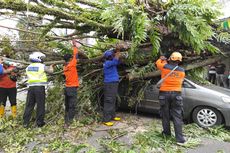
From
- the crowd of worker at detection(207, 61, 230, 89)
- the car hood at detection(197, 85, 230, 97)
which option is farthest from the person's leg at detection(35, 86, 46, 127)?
the crowd of worker at detection(207, 61, 230, 89)

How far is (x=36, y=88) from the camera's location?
22.0ft

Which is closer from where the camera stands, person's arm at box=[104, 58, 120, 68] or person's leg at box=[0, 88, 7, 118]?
person's arm at box=[104, 58, 120, 68]

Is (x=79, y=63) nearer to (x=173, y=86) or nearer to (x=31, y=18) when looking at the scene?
(x=31, y=18)

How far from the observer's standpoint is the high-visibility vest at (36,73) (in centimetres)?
670

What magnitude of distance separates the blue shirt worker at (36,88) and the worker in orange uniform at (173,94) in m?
2.70

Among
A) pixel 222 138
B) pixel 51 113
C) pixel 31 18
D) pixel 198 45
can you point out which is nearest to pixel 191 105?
pixel 222 138

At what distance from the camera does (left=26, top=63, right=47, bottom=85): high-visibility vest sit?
22.0 feet

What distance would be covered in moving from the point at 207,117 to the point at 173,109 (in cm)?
147

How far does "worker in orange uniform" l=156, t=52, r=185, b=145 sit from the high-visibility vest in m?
2.73

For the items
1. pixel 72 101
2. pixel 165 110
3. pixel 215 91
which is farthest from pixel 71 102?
pixel 215 91

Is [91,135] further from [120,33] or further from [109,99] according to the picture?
[120,33]

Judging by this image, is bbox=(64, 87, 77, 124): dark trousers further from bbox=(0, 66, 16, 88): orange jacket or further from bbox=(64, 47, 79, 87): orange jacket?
bbox=(0, 66, 16, 88): orange jacket

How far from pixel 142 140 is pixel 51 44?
3443 millimetres

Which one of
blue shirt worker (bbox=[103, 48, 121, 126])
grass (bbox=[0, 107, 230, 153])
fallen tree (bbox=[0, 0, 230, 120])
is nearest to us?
grass (bbox=[0, 107, 230, 153])
